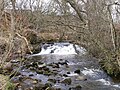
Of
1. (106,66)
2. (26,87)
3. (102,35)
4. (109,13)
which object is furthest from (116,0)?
(26,87)

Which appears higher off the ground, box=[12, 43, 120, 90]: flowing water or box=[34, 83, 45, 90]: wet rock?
box=[34, 83, 45, 90]: wet rock

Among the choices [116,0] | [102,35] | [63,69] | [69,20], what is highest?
[116,0]

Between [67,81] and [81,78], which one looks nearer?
[67,81]

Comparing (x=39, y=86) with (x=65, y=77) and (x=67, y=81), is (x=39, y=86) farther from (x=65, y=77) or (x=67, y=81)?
(x=65, y=77)

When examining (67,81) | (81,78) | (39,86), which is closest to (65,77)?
(81,78)

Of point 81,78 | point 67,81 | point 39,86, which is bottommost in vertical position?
point 81,78

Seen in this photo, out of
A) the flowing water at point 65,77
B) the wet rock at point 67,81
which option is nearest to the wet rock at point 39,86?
the flowing water at point 65,77

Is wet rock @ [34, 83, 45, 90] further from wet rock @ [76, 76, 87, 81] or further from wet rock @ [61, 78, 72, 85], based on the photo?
wet rock @ [76, 76, 87, 81]

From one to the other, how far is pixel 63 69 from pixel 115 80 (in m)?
3.58

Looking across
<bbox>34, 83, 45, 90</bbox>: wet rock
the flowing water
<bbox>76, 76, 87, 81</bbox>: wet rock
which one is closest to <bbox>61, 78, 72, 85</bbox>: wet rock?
the flowing water

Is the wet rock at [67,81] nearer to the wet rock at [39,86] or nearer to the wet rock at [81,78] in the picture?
the wet rock at [81,78]

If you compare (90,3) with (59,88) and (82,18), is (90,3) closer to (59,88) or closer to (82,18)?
(82,18)

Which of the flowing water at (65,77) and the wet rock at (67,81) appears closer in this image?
the flowing water at (65,77)

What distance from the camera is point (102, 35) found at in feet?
38.3
